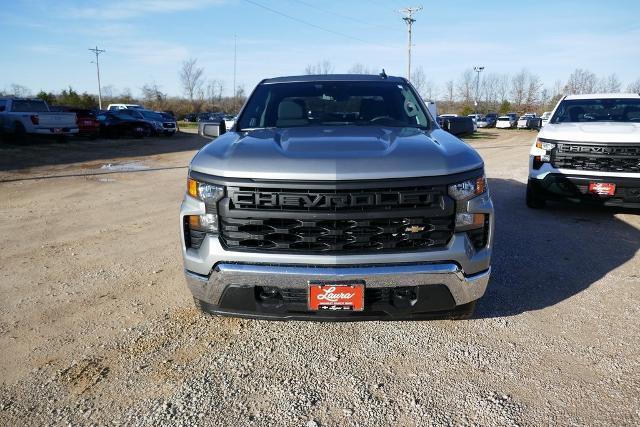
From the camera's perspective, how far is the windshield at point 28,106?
18347mm

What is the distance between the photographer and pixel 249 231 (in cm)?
268

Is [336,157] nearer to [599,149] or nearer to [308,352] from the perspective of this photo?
[308,352]

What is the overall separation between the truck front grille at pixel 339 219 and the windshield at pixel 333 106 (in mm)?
1318

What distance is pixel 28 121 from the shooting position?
1770 centimetres

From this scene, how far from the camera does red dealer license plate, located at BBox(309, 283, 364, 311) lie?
Result: 2.59 metres

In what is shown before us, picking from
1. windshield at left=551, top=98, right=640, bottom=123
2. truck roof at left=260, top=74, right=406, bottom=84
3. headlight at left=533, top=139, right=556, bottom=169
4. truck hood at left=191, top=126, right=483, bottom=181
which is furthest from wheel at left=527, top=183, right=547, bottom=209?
truck hood at left=191, top=126, right=483, bottom=181

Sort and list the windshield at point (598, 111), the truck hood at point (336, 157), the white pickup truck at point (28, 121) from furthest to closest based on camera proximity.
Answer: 1. the white pickup truck at point (28, 121)
2. the windshield at point (598, 111)
3. the truck hood at point (336, 157)

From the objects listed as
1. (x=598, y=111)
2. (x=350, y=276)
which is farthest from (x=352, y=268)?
(x=598, y=111)

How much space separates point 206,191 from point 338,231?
816mm

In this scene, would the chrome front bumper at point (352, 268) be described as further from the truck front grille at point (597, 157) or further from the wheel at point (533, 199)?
the wheel at point (533, 199)

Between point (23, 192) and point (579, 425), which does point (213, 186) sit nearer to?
point (579, 425)

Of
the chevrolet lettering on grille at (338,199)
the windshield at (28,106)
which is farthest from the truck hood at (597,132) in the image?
the windshield at (28,106)

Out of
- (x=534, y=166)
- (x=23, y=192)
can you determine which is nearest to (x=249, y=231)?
(x=534, y=166)

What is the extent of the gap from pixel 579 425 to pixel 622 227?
4563 millimetres
